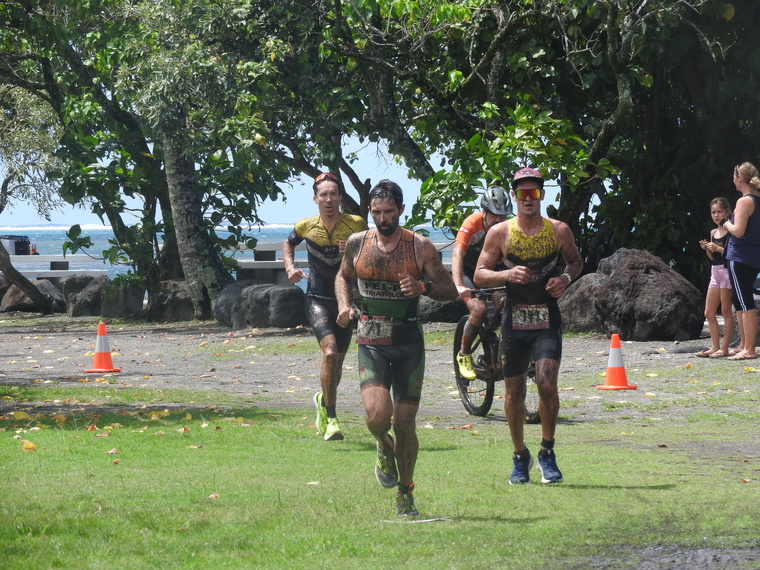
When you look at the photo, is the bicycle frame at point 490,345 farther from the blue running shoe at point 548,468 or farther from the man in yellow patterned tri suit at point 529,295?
the blue running shoe at point 548,468

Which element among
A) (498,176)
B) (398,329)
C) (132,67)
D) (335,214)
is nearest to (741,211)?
(498,176)

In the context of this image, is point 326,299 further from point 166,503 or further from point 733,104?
point 733,104

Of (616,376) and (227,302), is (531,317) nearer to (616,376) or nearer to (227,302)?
(616,376)

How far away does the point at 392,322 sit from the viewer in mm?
6910

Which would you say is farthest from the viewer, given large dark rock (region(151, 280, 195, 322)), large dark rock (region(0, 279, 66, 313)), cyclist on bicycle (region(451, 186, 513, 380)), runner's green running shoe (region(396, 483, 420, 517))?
large dark rock (region(0, 279, 66, 313))

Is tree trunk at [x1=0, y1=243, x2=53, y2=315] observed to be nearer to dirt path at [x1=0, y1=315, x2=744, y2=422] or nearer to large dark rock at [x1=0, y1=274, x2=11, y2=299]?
large dark rock at [x1=0, y1=274, x2=11, y2=299]

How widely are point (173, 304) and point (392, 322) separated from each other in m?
20.5

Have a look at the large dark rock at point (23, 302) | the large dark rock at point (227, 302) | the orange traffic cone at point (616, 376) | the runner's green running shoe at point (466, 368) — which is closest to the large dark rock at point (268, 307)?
the large dark rock at point (227, 302)

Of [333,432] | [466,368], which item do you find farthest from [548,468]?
[466,368]

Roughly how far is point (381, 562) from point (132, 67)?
1994 cm

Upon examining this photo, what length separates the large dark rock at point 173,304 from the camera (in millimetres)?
26750

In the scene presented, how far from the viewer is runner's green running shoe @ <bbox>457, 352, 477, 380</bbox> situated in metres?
11.1

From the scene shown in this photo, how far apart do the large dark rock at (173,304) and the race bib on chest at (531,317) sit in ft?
63.6

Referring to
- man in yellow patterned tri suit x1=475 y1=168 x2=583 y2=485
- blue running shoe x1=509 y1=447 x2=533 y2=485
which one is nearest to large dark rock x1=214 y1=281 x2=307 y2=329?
man in yellow patterned tri suit x1=475 y1=168 x2=583 y2=485
